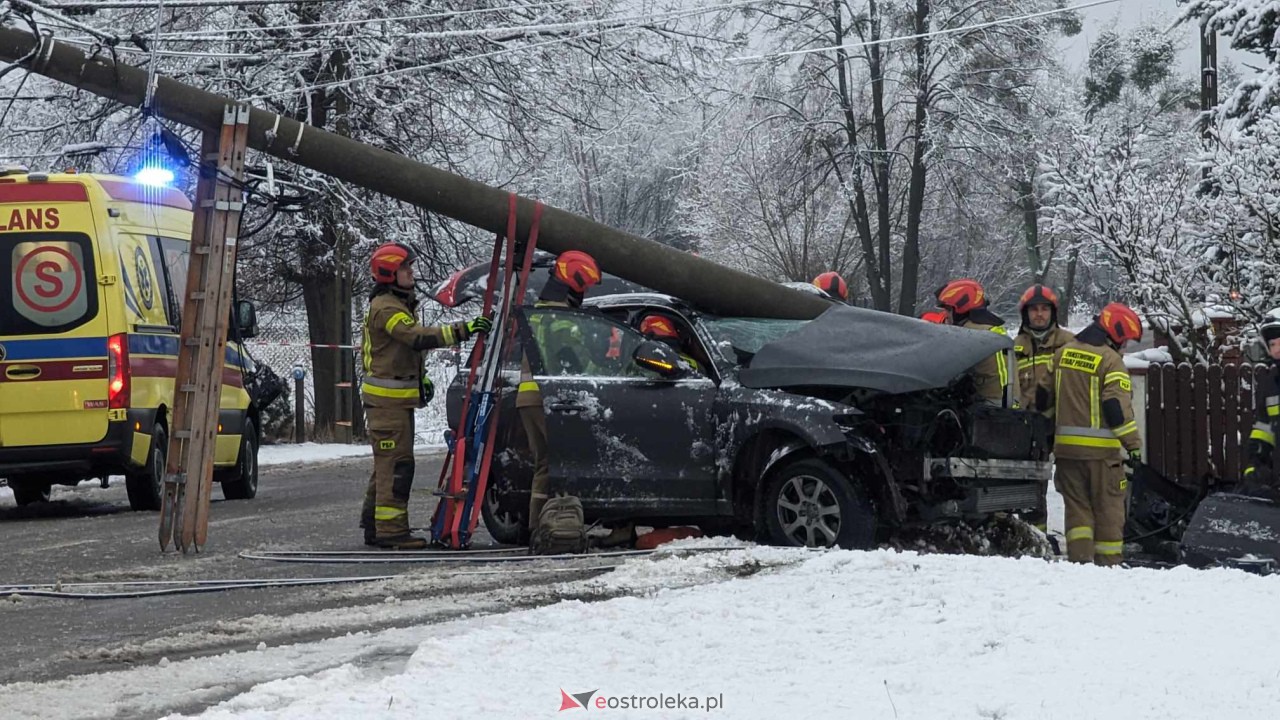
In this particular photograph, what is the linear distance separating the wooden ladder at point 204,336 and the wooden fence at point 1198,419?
333 inches

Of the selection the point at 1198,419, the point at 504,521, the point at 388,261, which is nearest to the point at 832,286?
the point at 504,521

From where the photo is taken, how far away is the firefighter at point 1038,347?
1024 cm

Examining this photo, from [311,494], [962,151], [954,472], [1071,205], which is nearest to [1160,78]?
[962,151]

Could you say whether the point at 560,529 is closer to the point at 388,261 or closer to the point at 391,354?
the point at 391,354

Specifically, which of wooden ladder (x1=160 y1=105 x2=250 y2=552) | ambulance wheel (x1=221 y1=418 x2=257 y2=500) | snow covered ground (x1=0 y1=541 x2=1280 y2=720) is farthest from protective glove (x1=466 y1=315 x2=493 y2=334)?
ambulance wheel (x1=221 y1=418 x2=257 y2=500)

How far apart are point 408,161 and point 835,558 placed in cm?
414

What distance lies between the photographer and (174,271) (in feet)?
45.3

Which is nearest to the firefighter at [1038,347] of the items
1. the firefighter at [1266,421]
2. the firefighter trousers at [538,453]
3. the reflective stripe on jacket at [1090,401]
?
the reflective stripe on jacket at [1090,401]

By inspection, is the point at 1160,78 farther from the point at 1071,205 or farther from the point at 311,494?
the point at 311,494

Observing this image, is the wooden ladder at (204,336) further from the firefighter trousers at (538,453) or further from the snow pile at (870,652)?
the snow pile at (870,652)

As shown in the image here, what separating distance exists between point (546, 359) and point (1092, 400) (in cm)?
332

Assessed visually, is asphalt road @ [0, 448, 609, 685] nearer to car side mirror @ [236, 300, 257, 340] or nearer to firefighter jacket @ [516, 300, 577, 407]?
firefighter jacket @ [516, 300, 577, 407]

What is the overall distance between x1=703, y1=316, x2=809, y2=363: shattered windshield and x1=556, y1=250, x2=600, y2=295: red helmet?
2.46 feet

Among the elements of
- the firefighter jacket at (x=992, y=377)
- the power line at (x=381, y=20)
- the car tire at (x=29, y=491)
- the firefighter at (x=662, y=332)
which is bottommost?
the car tire at (x=29, y=491)
